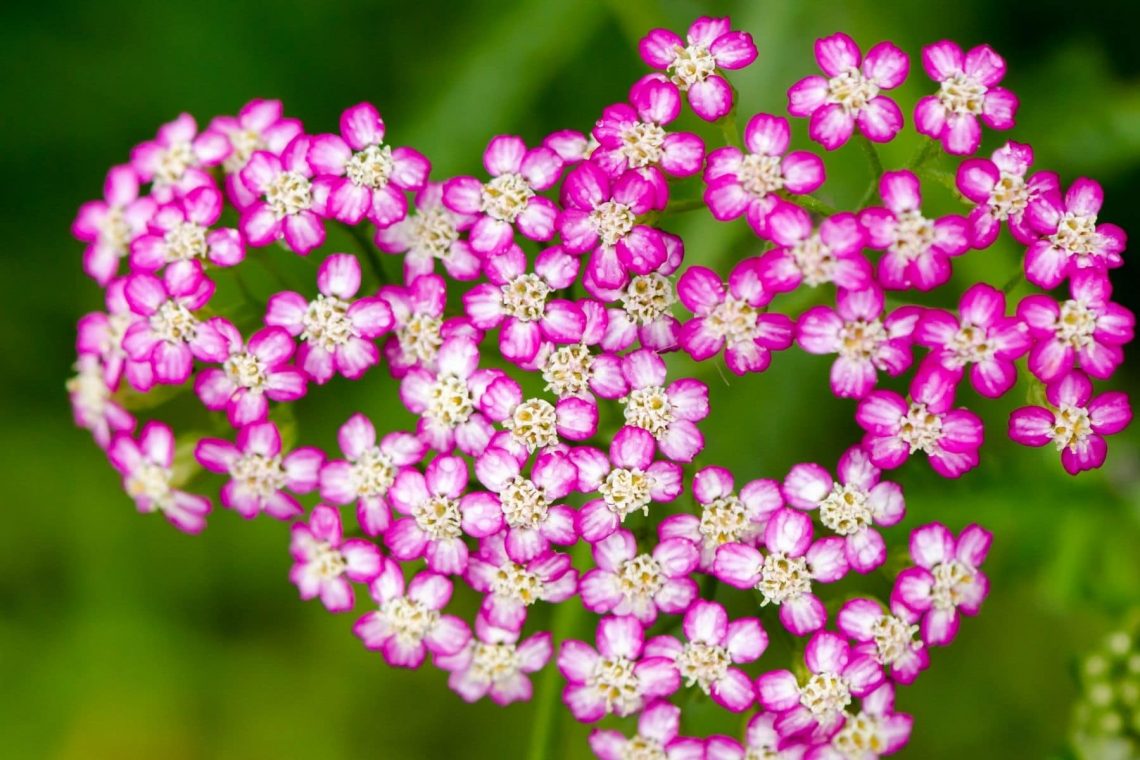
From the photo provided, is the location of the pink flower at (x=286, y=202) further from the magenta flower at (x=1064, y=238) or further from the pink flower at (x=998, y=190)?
the magenta flower at (x=1064, y=238)

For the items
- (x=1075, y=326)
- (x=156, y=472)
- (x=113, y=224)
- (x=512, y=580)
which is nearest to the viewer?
(x=1075, y=326)

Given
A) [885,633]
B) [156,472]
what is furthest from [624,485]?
[156,472]

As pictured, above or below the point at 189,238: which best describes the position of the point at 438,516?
below

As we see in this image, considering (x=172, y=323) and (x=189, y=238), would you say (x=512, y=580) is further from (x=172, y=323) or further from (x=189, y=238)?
(x=189, y=238)

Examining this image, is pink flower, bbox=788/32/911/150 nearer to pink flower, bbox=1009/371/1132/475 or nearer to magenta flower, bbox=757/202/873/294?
magenta flower, bbox=757/202/873/294

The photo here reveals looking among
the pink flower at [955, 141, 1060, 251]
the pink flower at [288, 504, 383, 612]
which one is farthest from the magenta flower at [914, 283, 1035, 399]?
the pink flower at [288, 504, 383, 612]

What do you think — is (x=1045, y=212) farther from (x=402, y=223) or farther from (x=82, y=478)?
(x=82, y=478)
